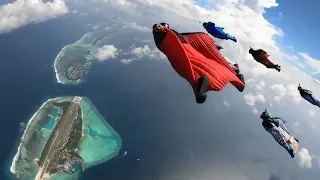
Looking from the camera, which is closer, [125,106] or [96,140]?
[96,140]

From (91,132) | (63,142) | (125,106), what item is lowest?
(125,106)

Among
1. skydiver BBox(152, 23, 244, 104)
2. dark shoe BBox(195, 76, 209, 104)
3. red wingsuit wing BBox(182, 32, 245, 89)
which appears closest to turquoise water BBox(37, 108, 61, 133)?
red wingsuit wing BBox(182, 32, 245, 89)

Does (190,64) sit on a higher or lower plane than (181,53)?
lower

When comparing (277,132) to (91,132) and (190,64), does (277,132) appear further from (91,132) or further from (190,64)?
(91,132)

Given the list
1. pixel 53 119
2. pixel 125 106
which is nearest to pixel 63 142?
pixel 53 119

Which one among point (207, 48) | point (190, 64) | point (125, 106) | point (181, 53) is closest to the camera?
point (190, 64)

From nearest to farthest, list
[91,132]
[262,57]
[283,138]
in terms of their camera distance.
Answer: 1. [283,138]
2. [262,57]
3. [91,132]

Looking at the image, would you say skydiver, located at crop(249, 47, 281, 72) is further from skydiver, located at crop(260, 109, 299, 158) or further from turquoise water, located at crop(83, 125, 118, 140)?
turquoise water, located at crop(83, 125, 118, 140)

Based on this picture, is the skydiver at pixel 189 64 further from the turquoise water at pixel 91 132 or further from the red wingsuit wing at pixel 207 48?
the turquoise water at pixel 91 132
